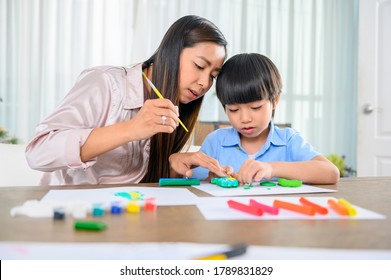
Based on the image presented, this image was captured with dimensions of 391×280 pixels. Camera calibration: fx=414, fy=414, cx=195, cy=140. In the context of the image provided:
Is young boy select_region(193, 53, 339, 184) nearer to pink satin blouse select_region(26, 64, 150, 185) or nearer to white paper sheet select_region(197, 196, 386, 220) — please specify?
pink satin blouse select_region(26, 64, 150, 185)

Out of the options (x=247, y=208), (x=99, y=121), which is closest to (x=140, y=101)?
(x=99, y=121)

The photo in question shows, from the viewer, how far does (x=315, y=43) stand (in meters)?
3.63

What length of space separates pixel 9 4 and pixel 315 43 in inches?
96.9

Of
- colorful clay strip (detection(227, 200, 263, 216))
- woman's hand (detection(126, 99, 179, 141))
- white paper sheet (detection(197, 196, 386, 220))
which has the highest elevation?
woman's hand (detection(126, 99, 179, 141))

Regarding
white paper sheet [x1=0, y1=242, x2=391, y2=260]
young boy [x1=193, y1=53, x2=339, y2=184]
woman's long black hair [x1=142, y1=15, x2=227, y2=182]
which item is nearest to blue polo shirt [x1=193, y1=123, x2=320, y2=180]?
young boy [x1=193, y1=53, x2=339, y2=184]

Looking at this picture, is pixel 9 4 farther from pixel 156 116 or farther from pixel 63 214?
pixel 63 214

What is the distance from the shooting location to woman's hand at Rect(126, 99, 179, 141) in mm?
925

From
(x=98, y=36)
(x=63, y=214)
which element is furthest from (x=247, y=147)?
(x=98, y=36)

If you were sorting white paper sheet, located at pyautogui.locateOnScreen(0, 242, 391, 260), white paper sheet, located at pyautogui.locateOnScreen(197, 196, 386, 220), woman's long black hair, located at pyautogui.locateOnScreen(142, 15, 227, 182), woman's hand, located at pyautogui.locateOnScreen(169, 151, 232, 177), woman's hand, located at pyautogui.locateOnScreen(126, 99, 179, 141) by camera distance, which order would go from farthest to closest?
woman's long black hair, located at pyautogui.locateOnScreen(142, 15, 227, 182), woman's hand, located at pyautogui.locateOnScreen(169, 151, 232, 177), woman's hand, located at pyautogui.locateOnScreen(126, 99, 179, 141), white paper sheet, located at pyautogui.locateOnScreen(197, 196, 386, 220), white paper sheet, located at pyautogui.locateOnScreen(0, 242, 391, 260)

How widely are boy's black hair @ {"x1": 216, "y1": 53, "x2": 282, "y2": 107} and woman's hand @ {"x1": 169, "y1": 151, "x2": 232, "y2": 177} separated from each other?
0.26 meters

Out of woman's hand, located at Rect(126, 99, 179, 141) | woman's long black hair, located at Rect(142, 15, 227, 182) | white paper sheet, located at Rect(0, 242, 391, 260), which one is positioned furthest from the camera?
woman's long black hair, located at Rect(142, 15, 227, 182)

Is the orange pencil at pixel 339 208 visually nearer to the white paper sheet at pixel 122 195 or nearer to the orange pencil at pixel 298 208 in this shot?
the orange pencil at pixel 298 208

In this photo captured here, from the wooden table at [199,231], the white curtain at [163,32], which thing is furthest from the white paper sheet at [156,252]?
the white curtain at [163,32]

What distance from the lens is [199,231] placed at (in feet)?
1.69
